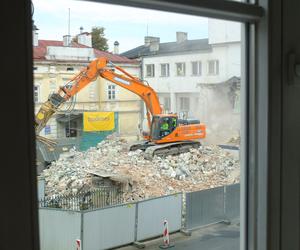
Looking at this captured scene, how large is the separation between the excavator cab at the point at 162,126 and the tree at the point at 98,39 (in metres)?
0.28

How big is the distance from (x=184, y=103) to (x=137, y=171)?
266 millimetres

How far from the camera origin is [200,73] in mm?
1354

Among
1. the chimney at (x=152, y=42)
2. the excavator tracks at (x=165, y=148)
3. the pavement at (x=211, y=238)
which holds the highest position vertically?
the chimney at (x=152, y=42)

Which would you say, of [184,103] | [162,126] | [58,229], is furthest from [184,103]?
[58,229]

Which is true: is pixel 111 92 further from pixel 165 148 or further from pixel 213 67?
pixel 213 67

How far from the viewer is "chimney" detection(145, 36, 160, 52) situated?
3.93 ft

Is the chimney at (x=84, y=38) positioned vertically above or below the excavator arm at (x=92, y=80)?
above

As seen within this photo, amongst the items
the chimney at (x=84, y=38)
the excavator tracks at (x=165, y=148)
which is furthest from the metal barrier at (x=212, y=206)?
the chimney at (x=84, y=38)

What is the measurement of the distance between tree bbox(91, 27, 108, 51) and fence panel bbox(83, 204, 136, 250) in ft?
1.46

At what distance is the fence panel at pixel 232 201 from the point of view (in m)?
1.45

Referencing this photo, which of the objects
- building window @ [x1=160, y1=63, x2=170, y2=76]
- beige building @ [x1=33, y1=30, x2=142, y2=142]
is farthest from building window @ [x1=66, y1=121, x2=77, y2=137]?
building window @ [x1=160, y1=63, x2=170, y2=76]

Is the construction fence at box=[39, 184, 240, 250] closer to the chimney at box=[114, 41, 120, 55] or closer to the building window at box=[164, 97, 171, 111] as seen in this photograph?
the building window at box=[164, 97, 171, 111]
